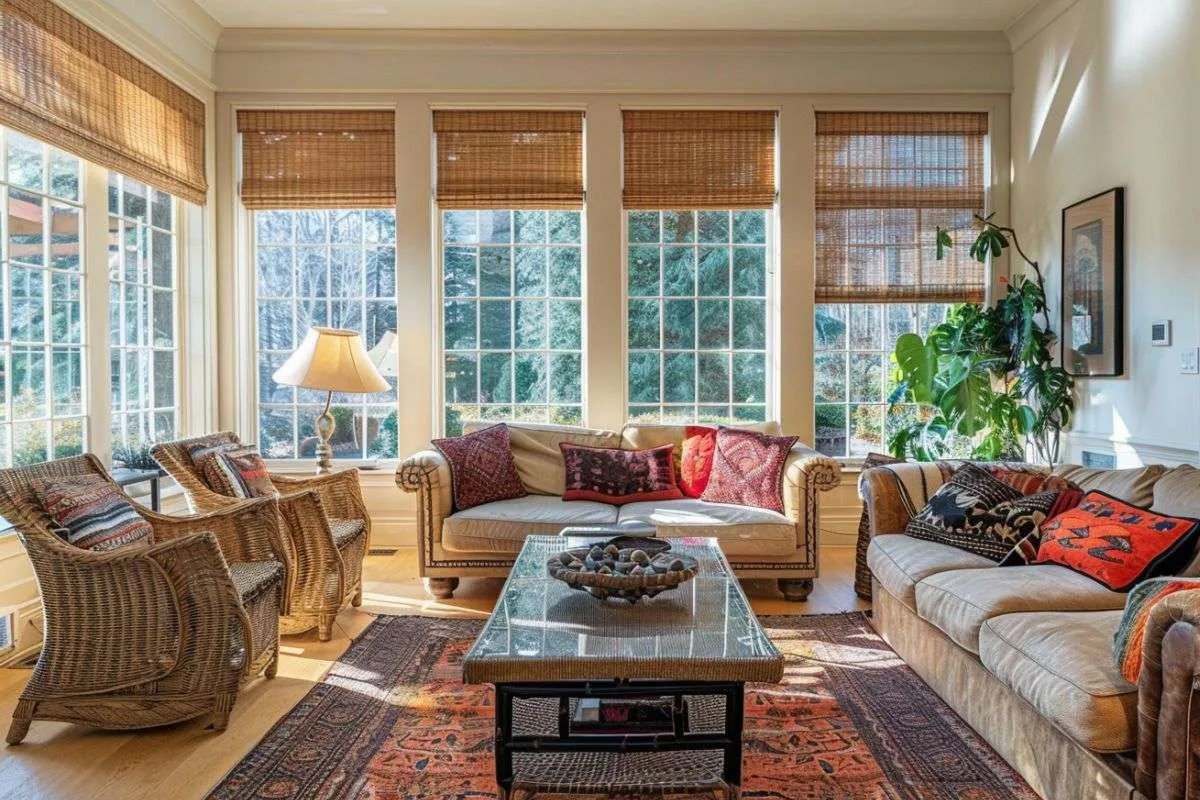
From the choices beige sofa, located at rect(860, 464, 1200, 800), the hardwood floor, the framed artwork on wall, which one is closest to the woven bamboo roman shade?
the framed artwork on wall

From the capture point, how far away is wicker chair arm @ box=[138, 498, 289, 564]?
299 cm

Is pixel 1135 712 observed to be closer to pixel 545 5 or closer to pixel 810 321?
pixel 810 321

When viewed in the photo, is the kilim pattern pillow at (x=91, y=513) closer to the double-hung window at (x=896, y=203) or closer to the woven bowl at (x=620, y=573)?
the woven bowl at (x=620, y=573)

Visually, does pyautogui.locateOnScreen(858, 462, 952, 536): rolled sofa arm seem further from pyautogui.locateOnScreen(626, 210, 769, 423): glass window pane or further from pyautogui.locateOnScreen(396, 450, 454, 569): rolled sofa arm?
pyautogui.locateOnScreen(396, 450, 454, 569): rolled sofa arm

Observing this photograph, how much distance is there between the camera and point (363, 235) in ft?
16.9

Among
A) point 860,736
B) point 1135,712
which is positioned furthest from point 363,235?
point 1135,712

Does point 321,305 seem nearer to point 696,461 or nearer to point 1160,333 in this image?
point 696,461

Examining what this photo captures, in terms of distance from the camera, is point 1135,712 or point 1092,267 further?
point 1092,267

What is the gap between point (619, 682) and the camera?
6.79 ft

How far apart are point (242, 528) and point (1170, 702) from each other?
2.89 m

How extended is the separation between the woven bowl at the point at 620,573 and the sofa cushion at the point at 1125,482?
1.65 meters

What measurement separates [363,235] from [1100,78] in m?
4.16

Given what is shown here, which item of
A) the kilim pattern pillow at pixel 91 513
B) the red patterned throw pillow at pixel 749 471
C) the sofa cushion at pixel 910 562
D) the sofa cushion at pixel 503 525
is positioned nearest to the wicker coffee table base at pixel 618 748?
the sofa cushion at pixel 910 562

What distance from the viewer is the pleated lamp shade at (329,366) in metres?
4.01
